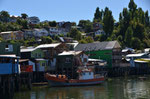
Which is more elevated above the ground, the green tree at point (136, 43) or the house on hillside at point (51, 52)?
the green tree at point (136, 43)

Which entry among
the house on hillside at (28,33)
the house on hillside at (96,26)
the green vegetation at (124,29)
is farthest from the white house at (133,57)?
the house on hillside at (96,26)

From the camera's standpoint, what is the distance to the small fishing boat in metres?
43.5

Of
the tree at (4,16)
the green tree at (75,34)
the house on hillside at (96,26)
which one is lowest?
the green tree at (75,34)

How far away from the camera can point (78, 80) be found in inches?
1775

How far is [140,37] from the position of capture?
10744cm

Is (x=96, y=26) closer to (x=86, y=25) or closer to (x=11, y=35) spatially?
(x=86, y=25)

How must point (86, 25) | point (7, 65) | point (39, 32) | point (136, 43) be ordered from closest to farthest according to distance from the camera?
1. point (7, 65)
2. point (136, 43)
3. point (39, 32)
4. point (86, 25)

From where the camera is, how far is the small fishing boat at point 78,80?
43.5 metres

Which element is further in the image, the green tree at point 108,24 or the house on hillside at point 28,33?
the house on hillside at point 28,33

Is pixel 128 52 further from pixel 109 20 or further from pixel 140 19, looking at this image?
pixel 140 19

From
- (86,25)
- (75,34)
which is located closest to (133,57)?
(75,34)

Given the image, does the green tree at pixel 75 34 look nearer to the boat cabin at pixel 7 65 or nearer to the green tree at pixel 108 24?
the green tree at pixel 108 24

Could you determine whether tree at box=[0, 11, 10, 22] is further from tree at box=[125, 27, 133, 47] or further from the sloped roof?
the sloped roof

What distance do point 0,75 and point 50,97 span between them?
704 cm
